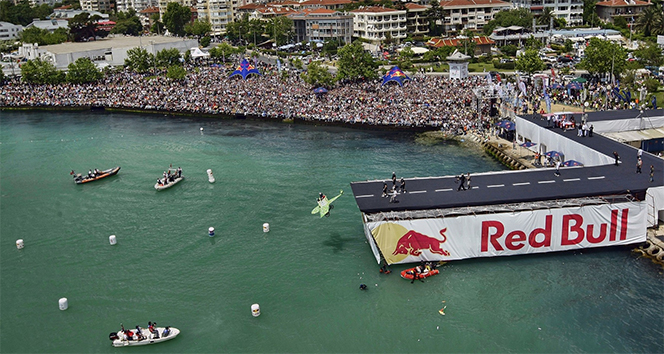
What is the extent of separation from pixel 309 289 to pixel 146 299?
30.5 feet

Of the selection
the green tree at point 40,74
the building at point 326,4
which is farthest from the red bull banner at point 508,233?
the building at point 326,4

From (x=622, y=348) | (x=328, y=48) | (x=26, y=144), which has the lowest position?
(x=622, y=348)

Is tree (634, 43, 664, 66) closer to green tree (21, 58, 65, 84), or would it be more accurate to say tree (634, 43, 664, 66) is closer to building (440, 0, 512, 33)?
building (440, 0, 512, 33)

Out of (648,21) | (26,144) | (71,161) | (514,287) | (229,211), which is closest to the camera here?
(514,287)

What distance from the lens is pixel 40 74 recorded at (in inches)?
3654

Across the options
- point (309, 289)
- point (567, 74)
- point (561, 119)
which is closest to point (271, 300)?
point (309, 289)

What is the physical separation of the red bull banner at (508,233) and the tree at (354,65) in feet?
156

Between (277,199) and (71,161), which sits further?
(71,161)

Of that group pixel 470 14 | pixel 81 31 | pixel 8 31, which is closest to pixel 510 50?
pixel 470 14

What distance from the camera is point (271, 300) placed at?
33.3 meters

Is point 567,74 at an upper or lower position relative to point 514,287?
upper

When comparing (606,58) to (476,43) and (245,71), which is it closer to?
(476,43)

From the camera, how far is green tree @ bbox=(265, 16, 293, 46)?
122375 millimetres

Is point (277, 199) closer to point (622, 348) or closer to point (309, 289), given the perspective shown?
point (309, 289)
